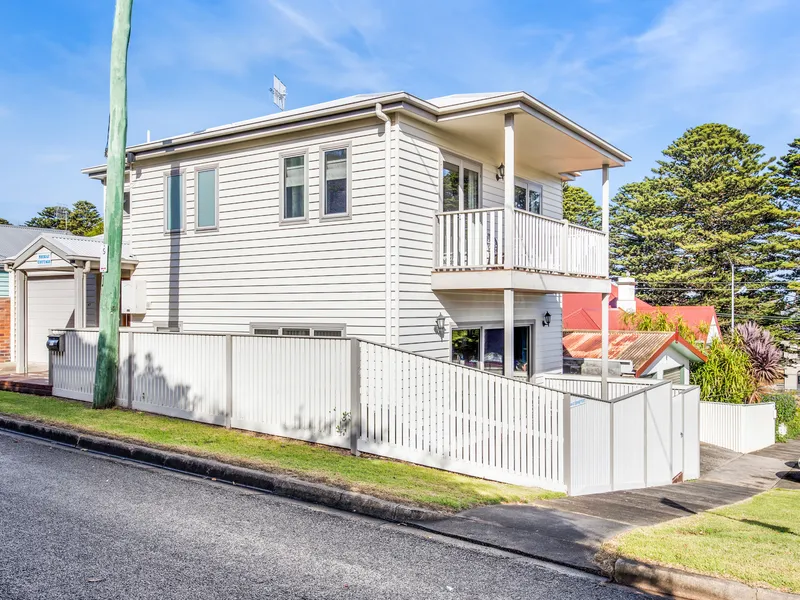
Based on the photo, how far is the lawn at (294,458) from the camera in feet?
23.8

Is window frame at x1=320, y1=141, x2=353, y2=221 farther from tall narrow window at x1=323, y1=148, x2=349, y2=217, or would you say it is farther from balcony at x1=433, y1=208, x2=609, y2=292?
balcony at x1=433, y1=208, x2=609, y2=292

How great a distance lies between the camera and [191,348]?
11.1 meters

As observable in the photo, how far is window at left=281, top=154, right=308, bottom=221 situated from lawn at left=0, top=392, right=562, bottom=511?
14.8ft

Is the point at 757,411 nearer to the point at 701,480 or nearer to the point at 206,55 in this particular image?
the point at 701,480

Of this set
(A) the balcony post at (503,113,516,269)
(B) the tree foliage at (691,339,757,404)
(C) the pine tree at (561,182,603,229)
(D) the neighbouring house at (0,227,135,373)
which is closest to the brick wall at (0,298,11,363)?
(D) the neighbouring house at (0,227,135,373)

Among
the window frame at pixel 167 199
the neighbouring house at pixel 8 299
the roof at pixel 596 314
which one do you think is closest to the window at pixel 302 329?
the window frame at pixel 167 199

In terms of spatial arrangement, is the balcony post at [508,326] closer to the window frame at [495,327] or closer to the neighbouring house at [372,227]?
the neighbouring house at [372,227]

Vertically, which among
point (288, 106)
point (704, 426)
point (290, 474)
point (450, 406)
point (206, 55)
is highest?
point (206, 55)

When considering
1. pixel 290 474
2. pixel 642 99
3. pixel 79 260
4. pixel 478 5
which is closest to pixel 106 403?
pixel 79 260

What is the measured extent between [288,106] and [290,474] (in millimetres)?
10625

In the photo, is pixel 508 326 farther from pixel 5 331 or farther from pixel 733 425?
pixel 5 331

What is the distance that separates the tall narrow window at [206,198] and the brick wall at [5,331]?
965 centimetres

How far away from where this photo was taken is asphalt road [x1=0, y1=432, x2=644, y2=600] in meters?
4.71

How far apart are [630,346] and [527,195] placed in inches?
252
